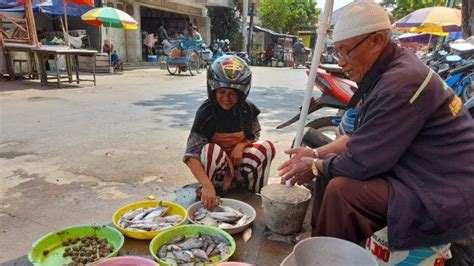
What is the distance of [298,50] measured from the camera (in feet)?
80.4

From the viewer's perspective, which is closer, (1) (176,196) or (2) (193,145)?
(2) (193,145)

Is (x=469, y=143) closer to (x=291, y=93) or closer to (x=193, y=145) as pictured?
(x=193, y=145)

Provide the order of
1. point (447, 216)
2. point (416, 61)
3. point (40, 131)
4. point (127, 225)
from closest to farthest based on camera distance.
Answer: point (447, 216), point (416, 61), point (127, 225), point (40, 131)

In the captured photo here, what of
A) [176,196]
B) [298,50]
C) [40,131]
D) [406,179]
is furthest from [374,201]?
[298,50]

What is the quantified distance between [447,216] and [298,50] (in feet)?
78.5

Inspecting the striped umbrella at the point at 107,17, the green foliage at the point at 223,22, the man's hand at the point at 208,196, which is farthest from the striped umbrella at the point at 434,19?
the green foliage at the point at 223,22

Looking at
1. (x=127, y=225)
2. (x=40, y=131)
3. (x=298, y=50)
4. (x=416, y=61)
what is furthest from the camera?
(x=298, y=50)

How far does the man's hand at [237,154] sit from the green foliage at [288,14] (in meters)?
30.0

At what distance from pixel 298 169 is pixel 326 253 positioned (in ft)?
1.71

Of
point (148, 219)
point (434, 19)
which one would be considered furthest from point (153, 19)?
point (148, 219)

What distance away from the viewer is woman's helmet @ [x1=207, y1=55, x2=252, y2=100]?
108 inches

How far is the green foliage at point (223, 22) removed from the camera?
25172mm

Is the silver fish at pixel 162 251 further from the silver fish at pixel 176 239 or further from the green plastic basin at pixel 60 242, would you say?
the green plastic basin at pixel 60 242

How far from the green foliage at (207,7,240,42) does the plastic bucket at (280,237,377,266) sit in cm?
2489
